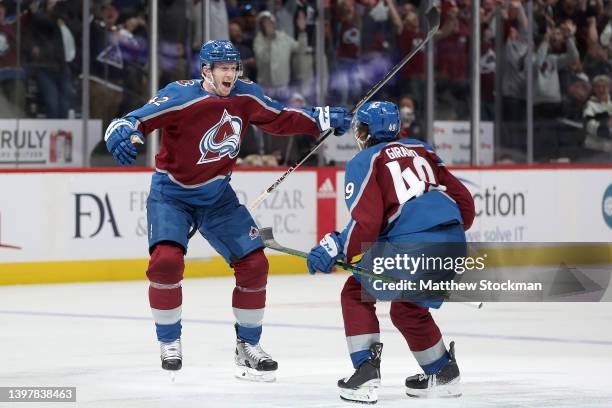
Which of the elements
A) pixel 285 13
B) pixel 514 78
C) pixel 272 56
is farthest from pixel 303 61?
pixel 514 78

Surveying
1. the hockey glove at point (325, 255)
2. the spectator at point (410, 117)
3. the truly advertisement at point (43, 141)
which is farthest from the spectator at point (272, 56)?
the hockey glove at point (325, 255)

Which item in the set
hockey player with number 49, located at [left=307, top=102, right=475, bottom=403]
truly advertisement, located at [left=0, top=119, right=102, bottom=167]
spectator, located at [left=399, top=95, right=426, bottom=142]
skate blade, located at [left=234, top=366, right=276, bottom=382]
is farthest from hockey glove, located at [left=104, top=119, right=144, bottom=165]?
spectator, located at [left=399, top=95, right=426, bottom=142]

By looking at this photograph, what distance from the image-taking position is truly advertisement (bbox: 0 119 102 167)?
37.6 feet

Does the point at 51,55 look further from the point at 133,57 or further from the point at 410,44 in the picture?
the point at 410,44

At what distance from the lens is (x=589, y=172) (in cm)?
1337

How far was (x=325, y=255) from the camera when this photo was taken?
557 cm

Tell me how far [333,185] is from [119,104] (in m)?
1.86

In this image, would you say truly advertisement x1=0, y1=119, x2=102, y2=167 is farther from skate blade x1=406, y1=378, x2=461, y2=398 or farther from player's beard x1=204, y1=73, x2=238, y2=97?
skate blade x1=406, y1=378, x2=461, y2=398

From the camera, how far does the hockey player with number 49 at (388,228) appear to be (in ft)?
18.3

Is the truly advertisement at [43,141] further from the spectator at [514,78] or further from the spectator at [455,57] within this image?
the spectator at [514,78]

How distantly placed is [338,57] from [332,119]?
666cm

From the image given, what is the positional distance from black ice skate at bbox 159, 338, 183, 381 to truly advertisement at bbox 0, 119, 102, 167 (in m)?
5.38

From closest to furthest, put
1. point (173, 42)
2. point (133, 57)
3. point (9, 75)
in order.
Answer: point (9, 75) < point (133, 57) < point (173, 42)

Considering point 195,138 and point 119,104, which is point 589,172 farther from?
point 195,138
